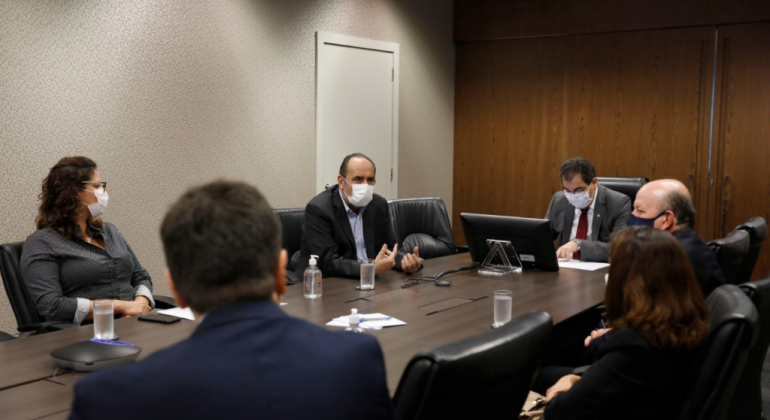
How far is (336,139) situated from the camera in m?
6.12

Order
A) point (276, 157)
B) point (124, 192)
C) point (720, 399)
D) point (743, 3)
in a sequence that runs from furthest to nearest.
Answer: point (743, 3) → point (276, 157) → point (124, 192) → point (720, 399)

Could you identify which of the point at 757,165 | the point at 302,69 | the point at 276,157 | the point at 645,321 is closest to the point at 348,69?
the point at 302,69

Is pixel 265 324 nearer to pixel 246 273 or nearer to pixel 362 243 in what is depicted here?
pixel 246 273

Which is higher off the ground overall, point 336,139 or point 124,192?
point 336,139

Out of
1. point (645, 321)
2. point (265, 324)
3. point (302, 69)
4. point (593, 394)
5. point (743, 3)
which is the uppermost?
point (743, 3)

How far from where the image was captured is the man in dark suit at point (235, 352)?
1.02m

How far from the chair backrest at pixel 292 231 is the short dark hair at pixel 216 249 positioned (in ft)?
9.95

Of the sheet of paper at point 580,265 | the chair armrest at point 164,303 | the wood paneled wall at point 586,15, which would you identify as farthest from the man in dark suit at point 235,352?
the wood paneled wall at point 586,15

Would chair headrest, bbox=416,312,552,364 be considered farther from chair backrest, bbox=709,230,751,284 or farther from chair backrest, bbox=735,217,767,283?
chair backrest, bbox=735,217,767,283

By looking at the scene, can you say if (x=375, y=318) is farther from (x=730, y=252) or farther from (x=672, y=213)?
(x=730, y=252)

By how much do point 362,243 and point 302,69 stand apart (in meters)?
2.11

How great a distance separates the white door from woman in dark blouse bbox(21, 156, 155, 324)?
2.80 m

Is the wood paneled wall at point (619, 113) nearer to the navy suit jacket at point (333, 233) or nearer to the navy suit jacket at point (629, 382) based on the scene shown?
the navy suit jacket at point (333, 233)

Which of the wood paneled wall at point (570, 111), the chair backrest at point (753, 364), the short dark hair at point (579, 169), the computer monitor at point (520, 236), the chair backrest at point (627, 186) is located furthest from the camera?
the wood paneled wall at point (570, 111)
